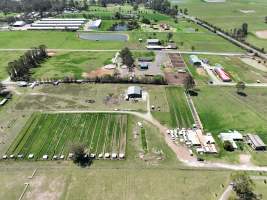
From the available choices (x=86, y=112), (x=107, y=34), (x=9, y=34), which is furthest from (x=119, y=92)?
(x=9, y=34)

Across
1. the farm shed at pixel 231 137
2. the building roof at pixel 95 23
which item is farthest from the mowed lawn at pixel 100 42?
the farm shed at pixel 231 137

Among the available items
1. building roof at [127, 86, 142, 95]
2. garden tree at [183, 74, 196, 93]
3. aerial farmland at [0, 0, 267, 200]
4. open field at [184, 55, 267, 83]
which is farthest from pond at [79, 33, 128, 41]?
garden tree at [183, 74, 196, 93]

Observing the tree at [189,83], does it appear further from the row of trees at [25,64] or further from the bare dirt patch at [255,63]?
the row of trees at [25,64]

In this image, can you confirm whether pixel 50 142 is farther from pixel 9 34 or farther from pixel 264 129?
pixel 9 34

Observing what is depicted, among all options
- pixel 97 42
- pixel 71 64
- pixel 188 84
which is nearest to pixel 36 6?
pixel 97 42

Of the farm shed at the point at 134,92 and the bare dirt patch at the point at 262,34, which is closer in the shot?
the farm shed at the point at 134,92

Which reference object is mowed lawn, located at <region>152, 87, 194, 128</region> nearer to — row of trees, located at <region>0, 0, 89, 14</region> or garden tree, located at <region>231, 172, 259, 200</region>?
garden tree, located at <region>231, 172, 259, 200</region>
